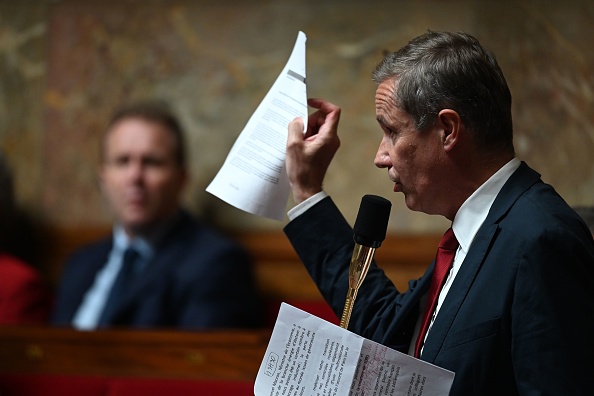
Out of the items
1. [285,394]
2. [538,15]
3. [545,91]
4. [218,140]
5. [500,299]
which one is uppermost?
[538,15]

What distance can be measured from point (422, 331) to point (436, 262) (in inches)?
6.4


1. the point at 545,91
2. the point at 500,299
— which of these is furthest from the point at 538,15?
the point at 500,299

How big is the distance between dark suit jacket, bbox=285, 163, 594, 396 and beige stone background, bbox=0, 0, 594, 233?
1732 millimetres

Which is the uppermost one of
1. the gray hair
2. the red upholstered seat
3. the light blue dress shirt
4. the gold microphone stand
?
the gray hair

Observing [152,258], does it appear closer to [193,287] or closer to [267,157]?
[193,287]

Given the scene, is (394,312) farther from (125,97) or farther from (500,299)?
(125,97)

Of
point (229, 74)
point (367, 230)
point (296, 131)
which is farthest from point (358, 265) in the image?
point (229, 74)

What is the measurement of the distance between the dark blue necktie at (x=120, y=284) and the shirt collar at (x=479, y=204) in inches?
89.1

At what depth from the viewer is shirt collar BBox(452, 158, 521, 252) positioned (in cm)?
190

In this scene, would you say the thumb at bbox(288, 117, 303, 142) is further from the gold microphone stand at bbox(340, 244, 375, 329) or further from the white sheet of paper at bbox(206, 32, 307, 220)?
the gold microphone stand at bbox(340, 244, 375, 329)

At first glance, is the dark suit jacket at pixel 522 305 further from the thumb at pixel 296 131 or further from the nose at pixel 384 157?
the thumb at pixel 296 131

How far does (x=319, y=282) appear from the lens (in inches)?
87.4

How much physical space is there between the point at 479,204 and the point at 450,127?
16 cm

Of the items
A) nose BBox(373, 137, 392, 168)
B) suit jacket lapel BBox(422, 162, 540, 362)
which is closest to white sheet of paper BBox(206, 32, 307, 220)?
nose BBox(373, 137, 392, 168)
